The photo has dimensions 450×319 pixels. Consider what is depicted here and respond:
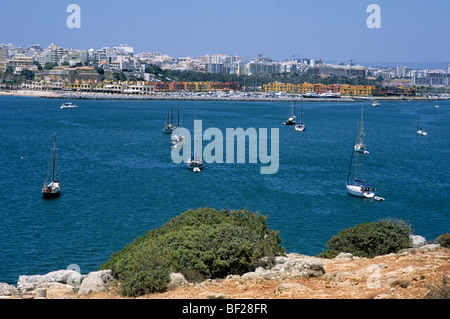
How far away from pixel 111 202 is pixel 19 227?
162 inches

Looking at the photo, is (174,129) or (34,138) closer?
(34,138)

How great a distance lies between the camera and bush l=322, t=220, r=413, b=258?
1133 centimetres

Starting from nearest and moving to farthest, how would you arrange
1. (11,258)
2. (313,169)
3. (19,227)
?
(11,258), (19,227), (313,169)

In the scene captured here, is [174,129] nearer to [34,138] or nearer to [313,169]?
[34,138]

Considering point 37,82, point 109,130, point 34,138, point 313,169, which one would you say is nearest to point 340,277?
point 313,169

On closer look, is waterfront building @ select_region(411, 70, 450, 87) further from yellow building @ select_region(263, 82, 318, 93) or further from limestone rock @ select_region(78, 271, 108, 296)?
limestone rock @ select_region(78, 271, 108, 296)

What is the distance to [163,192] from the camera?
22.4 meters

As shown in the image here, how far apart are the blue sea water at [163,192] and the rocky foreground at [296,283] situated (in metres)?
4.90

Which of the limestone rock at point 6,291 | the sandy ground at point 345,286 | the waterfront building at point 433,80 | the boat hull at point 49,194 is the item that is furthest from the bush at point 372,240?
the waterfront building at point 433,80

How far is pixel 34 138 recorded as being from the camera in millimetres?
39688

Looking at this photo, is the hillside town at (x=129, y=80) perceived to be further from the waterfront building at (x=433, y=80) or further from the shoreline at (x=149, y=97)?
the waterfront building at (x=433, y=80)

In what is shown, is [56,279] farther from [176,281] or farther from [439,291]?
[439,291]

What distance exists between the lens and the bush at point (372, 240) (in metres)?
11.3

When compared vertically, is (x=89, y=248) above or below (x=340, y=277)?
below
